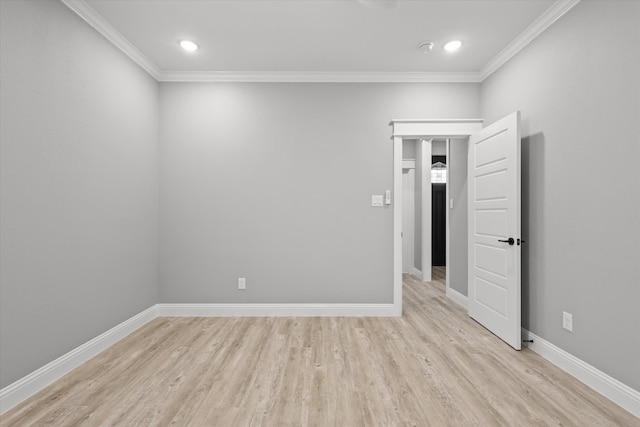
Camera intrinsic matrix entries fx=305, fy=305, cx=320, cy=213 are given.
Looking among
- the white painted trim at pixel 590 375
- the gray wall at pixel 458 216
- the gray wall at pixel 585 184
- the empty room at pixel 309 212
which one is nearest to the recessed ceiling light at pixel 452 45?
the empty room at pixel 309 212

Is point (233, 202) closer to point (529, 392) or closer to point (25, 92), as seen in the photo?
point (25, 92)

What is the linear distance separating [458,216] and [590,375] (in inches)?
85.2

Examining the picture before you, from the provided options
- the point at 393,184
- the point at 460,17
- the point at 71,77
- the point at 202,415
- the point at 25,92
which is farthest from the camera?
the point at 393,184

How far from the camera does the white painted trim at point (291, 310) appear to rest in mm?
3365

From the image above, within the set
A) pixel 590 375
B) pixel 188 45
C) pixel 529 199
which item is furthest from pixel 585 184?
pixel 188 45

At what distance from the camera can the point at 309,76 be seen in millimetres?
3369

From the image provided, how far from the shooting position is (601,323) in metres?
1.96

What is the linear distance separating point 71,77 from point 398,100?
2.97 metres

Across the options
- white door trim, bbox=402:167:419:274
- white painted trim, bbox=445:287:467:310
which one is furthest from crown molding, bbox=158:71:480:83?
white painted trim, bbox=445:287:467:310

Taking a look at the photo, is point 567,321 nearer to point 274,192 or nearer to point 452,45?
point 452,45

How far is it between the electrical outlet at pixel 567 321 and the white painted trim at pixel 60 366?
3613 mm

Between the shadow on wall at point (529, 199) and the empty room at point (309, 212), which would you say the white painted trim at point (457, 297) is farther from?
the shadow on wall at point (529, 199)

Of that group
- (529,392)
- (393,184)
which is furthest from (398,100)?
(529,392)

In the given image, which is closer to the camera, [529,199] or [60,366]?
[60,366]
